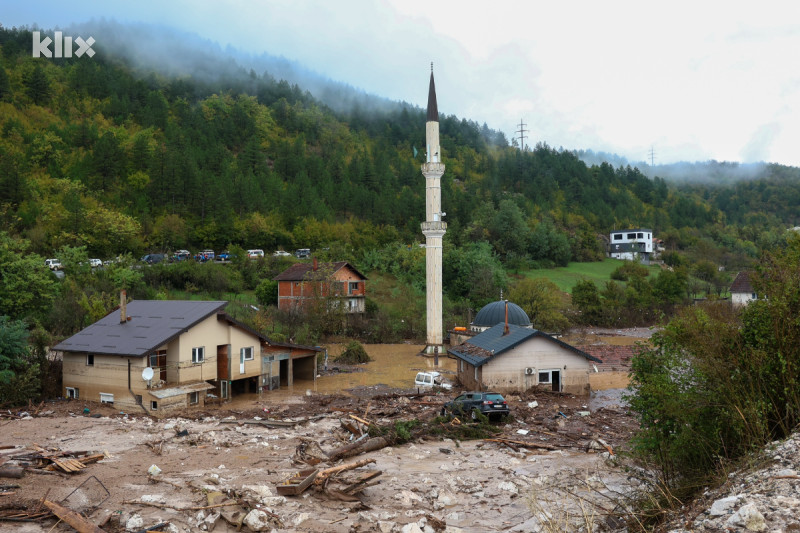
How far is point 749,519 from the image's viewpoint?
702 centimetres

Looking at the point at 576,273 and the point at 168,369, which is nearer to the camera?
the point at 168,369

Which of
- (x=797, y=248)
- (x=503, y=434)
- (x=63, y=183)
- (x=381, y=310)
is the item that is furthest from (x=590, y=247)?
(x=797, y=248)

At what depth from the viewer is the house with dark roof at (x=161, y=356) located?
23109mm

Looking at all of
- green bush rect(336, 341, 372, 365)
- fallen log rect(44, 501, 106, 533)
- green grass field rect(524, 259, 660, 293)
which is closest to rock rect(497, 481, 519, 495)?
fallen log rect(44, 501, 106, 533)

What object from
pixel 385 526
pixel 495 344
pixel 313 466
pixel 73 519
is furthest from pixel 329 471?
pixel 495 344

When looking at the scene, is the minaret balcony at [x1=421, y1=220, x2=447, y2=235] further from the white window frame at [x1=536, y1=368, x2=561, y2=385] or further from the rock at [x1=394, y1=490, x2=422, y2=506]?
the rock at [x1=394, y1=490, x2=422, y2=506]

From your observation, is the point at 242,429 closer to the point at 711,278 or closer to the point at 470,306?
the point at 470,306

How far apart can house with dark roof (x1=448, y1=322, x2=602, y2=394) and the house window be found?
10.4 meters

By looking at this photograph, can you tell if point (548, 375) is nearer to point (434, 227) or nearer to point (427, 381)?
point (427, 381)

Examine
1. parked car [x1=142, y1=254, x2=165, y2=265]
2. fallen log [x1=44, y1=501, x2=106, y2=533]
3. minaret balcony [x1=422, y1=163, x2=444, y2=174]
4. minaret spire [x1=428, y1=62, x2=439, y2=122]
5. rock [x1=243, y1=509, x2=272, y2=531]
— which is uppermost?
minaret spire [x1=428, y1=62, x2=439, y2=122]

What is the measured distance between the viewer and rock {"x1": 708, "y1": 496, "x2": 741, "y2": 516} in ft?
24.8

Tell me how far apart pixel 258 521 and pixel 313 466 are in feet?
13.5

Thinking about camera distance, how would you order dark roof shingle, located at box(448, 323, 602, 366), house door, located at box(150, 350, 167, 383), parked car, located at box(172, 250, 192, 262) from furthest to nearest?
parked car, located at box(172, 250, 192, 262), dark roof shingle, located at box(448, 323, 602, 366), house door, located at box(150, 350, 167, 383)

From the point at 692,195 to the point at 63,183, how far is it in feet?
547
